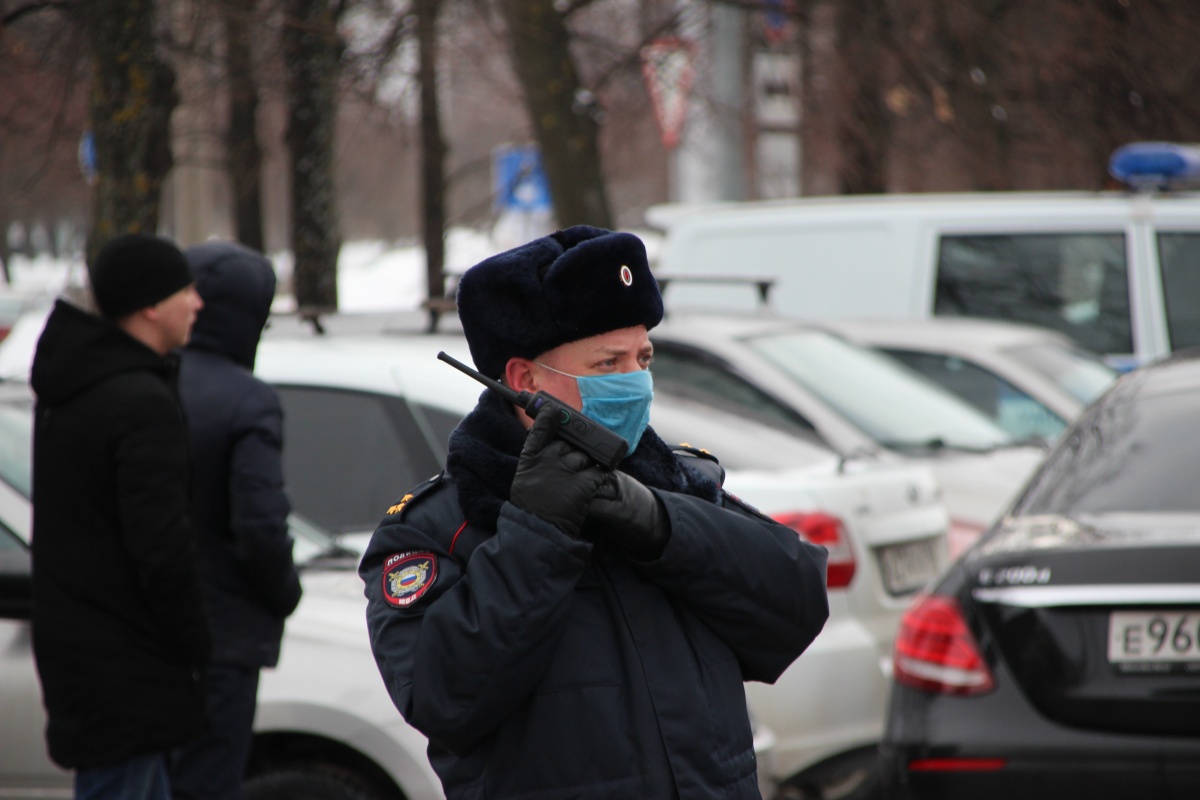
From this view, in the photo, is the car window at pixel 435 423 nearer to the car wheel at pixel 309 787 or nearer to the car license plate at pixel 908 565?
the car wheel at pixel 309 787

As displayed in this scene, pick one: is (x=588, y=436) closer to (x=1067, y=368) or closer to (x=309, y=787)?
(x=309, y=787)

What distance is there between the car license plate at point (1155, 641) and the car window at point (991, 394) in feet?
13.5

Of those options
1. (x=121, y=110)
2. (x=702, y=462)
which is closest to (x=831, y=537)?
(x=702, y=462)

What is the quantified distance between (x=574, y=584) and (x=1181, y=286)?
7488mm

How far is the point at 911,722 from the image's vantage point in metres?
3.88

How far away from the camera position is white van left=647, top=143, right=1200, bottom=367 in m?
8.78

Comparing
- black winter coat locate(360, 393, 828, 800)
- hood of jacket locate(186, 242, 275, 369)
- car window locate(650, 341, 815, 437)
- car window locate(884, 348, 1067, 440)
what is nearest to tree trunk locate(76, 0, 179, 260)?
car window locate(650, 341, 815, 437)

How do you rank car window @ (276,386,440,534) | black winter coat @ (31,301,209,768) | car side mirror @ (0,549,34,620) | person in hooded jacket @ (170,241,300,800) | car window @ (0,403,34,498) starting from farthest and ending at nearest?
1. car window @ (276,386,440,534)
2. car window @ (0,403,34,498)
3. car side mirror @ (0,549,34,620)
4. person in hooded jacket @ (170,241,300,800)
5. black winter coat @ (31,301,209,768)

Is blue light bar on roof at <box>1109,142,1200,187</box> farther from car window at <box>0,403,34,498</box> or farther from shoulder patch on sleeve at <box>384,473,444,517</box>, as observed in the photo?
shoulder patch on sleeve at <box>384,473,444,517</box>

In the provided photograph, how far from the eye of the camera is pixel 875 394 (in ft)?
22.5

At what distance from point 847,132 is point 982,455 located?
814cm

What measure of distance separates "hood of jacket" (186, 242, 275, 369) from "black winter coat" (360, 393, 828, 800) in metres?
1.99

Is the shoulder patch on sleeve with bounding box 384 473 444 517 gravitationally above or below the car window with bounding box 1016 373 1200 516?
above

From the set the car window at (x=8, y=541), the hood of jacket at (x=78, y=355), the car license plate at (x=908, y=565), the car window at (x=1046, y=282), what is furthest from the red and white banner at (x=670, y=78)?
the hood of jacket at (x=78, y=355)
